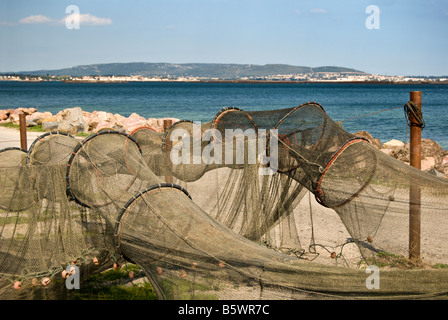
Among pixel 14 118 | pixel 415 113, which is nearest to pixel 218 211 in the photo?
pixel 415 113

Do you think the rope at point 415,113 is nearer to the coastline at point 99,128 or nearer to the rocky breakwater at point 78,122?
the coastline at point 99,128

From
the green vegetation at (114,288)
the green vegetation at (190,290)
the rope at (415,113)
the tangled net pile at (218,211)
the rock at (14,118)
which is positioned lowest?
the green vegetation at (114,288)

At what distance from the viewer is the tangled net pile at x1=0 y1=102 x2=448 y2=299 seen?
464 cm

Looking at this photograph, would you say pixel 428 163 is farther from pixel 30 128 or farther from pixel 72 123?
pixel 30 128

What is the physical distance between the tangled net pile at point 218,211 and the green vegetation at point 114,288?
0.25 metres

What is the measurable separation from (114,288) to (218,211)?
2258 mm

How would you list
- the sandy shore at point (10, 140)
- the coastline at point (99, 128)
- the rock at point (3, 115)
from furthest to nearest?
the rock at point (3, 115), the sandy shore at point (10, 140), the coastline at point (99, 128)

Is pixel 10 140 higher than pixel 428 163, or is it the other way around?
pixel 10 140

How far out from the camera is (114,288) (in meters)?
6.07

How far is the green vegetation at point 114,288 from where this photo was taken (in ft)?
19.0

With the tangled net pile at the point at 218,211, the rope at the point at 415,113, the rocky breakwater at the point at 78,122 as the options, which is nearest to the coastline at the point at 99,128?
the rocky breakwater at the point at 78,122

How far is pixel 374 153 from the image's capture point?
20.7ft
